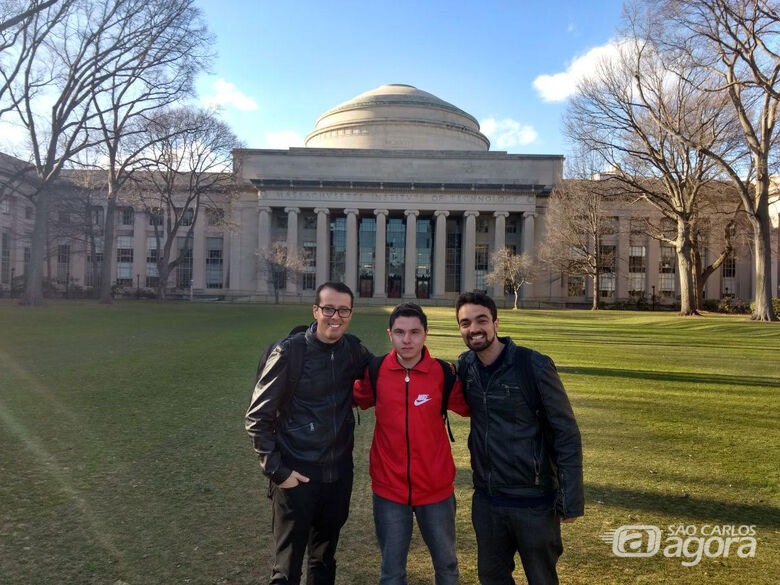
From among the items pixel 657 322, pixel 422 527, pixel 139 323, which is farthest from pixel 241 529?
pixel 657 322

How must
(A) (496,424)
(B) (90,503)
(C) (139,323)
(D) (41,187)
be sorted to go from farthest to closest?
1. (D) (41,187)
2. (C) (139,323)
3. (B) (90,503)
4. (A) (496,424)

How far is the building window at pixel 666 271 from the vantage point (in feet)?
208

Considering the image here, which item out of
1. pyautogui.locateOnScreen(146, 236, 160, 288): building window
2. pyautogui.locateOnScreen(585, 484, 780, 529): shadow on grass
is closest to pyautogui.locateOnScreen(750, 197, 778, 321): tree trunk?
pyautogui.locateOnScreen(585, 484, 780, 529): shadow on grass

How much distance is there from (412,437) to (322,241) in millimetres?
59190

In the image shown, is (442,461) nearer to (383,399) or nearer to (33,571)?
(383,399)

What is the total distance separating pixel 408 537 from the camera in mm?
3068

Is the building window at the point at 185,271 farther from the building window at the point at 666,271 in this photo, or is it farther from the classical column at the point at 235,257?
the building window at the point at 666,271

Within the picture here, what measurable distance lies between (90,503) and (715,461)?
6204 millimetres

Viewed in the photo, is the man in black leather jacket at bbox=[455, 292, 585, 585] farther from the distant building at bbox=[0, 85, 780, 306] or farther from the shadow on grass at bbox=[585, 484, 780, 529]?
the distant building at bbox=[0, 85, 780, 306]

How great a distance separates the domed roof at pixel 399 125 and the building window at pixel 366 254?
10822 millimetres

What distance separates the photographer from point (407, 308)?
312 centimetres

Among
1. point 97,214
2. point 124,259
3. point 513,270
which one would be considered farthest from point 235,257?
point 513,270

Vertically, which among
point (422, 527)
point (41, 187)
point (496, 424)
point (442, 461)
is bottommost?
point (422, 527)

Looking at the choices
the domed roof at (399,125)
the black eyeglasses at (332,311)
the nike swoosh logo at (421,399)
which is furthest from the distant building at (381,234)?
the nike swoosh logo at (421,399)
